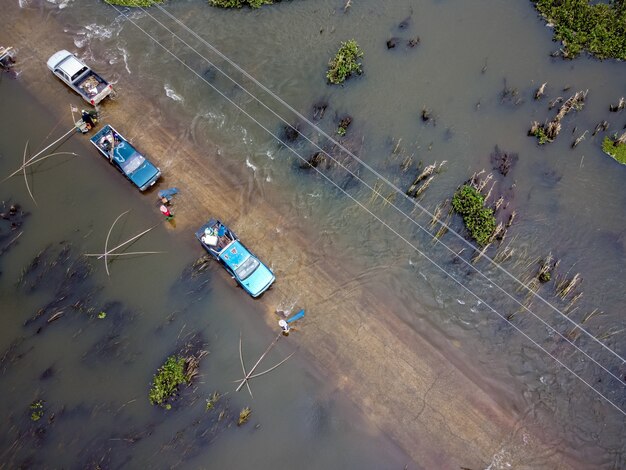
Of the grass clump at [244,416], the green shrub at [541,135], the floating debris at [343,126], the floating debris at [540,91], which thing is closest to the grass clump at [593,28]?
the floating debris at [540,91]

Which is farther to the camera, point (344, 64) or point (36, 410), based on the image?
point (344, 64)

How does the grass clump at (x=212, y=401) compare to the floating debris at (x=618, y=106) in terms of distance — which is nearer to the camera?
the grass clump at (x=212, y=401)

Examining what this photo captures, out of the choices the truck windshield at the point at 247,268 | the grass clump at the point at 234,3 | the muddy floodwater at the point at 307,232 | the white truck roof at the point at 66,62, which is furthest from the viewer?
the grass clump at the point at 234,3

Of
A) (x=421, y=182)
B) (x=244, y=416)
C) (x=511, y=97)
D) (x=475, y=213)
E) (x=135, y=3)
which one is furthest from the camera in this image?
(x=135, y=3)

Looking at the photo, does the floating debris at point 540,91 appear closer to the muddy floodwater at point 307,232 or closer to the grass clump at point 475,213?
the muddy floodwater at point 307,232

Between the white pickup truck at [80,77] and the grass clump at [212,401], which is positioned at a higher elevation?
the white pickup truck at [80,77]

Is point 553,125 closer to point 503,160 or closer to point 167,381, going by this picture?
point 503,160

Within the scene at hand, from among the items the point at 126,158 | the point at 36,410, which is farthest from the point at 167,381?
the point at 126,158

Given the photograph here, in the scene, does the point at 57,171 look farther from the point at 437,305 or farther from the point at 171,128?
the point at 437,305

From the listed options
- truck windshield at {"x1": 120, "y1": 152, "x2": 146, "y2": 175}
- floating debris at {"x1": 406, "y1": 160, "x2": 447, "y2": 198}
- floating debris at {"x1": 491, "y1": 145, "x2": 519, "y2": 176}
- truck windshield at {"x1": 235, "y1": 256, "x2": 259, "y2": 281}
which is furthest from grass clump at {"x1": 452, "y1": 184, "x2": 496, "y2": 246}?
truck windshield at {"x1": 120, "y1": 152, "x2": 146, "y2": 175}
